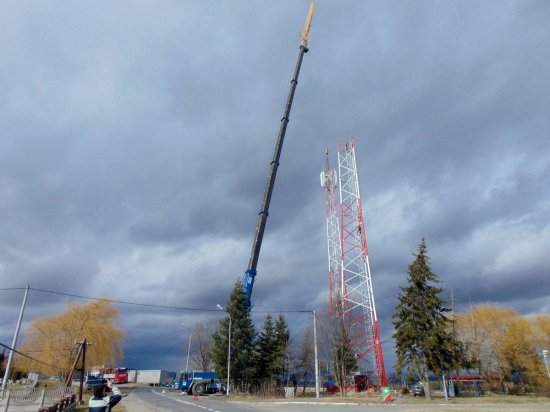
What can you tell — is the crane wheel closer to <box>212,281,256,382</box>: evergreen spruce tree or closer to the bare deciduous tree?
<box>212,281,256,382</box>: evergreen spruce tree

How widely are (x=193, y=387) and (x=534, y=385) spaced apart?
37.7 meters

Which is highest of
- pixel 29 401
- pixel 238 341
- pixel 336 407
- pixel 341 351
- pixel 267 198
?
pixel 267 198

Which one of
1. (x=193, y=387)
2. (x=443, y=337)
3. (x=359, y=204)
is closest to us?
(x=443, y=337)

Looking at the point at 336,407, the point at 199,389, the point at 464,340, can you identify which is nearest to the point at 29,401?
the point at 336,407

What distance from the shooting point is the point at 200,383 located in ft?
147

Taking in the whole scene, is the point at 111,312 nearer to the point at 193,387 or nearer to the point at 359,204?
the point at 193,387

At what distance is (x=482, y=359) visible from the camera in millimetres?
43156

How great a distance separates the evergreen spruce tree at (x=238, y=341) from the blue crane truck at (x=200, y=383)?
12.0 ft

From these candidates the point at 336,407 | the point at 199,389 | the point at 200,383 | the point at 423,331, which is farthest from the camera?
the point at 200,383

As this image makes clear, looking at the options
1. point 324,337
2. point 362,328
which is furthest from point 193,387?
point 362,328

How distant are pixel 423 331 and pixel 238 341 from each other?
68.9ft

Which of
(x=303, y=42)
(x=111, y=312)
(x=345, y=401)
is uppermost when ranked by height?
(x=303, y=42)

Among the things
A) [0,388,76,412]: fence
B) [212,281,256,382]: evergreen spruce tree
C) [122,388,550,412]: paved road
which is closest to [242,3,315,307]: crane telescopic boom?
[212,281,256,382]: evergreen spruce tree

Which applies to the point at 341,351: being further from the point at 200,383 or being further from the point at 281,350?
the point at 200,383
